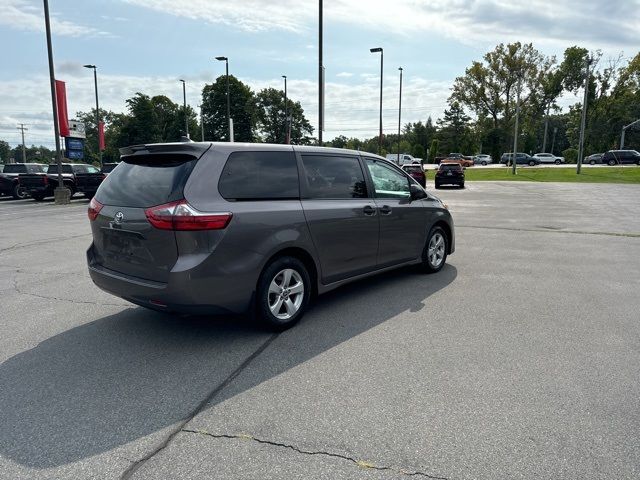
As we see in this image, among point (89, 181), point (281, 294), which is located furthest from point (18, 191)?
point (281, 294)

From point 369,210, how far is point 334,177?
604 mm

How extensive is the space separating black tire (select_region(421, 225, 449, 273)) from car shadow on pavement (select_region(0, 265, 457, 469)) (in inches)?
48.9

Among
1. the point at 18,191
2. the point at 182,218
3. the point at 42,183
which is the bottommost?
A: the point at 18,191

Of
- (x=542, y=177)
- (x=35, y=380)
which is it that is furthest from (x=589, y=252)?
(x=542, y=177)

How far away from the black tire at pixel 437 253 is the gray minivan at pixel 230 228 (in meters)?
1.53

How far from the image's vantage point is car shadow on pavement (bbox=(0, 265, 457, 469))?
2.73 metres

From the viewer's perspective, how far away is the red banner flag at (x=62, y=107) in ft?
73.4

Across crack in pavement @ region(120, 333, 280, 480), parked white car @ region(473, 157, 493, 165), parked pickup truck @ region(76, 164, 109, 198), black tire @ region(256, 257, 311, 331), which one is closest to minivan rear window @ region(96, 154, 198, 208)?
black tire @ region(256, 257, 311, 331)

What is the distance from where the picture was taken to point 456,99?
257ft

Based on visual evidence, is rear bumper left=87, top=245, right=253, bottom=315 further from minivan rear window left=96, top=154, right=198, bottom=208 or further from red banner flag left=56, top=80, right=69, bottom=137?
red banner flag left=56, top=80, right=69, bottom=137

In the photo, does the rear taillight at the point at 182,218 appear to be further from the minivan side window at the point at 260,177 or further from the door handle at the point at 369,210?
the door handle at the point at 369,210

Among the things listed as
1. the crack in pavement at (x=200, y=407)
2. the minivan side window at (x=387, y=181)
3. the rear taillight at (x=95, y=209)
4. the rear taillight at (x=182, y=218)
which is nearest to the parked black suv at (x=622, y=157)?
the minivan side window at (x=387, y=181)

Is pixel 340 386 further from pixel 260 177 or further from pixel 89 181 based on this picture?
pixel 89 181

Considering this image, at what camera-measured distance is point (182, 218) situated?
3646mm
